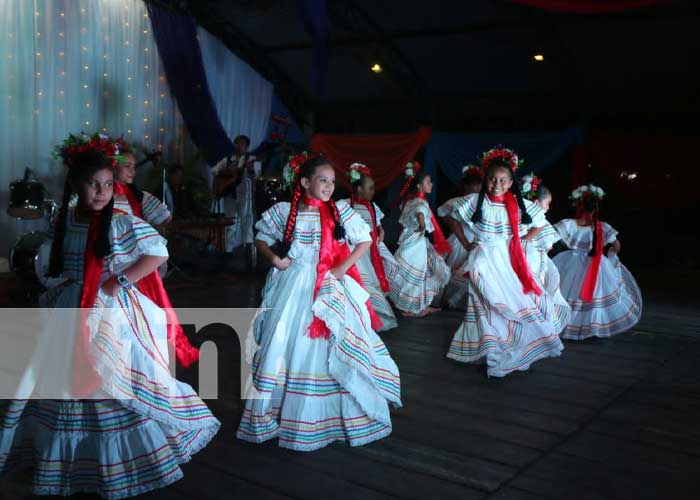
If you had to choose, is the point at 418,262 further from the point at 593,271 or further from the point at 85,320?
Answer: the point at 85,320

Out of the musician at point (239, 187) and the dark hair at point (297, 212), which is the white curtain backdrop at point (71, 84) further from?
the dark hair at point (297, 212)

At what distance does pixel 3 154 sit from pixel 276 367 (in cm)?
609

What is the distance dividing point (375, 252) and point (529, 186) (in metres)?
1.45

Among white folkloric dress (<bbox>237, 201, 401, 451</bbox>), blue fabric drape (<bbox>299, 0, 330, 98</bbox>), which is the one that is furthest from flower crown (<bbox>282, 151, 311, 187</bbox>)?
blue fabric drape (<bbox>299, 0, 330, 98</bbox>)

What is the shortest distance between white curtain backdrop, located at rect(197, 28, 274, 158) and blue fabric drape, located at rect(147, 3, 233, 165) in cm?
47

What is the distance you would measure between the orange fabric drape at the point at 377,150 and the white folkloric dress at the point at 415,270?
492 cm

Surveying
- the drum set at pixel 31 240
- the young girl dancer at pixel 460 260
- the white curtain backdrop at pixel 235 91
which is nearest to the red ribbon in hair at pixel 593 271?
the young girl dancer at pixel 460 260

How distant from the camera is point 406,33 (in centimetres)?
988

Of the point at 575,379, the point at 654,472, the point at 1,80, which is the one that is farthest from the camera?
the point at 1,80

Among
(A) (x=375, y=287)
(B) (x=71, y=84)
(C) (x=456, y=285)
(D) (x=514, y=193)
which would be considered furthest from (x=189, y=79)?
(D) (x=514, y=193)

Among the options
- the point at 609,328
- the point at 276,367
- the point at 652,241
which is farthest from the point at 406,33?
the point at 276,367

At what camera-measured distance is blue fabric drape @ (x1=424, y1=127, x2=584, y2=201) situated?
10.3 meters

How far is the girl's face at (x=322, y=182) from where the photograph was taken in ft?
9.82

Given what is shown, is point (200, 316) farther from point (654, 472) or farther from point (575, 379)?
point (654, 472)
